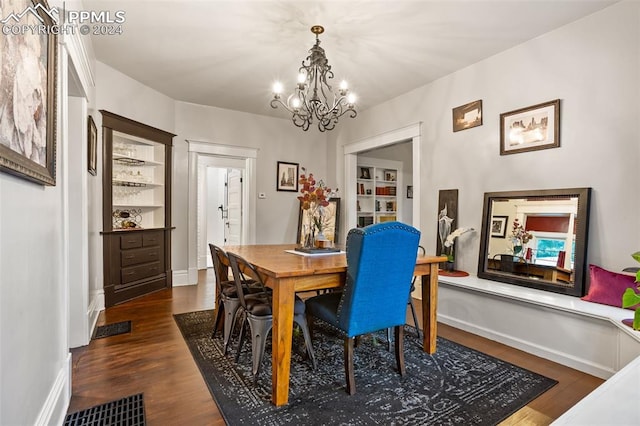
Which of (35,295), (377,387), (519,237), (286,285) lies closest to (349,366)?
(377,387)

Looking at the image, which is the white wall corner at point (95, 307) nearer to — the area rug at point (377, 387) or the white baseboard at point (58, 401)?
the area rug at point (377, 387)

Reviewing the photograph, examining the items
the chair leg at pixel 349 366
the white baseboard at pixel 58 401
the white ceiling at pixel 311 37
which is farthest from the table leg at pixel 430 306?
the white baseboard at pixel 58 401

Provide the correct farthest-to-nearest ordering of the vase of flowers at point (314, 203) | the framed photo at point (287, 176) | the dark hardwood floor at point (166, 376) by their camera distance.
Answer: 1. the framed photo at point (287, 176)
2. the vase of flowers at point (314, 203)
3. the dark hardwood floor at point (166, 376)

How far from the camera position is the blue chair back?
196 cm

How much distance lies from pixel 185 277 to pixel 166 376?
2901mm

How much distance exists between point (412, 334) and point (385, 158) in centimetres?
458

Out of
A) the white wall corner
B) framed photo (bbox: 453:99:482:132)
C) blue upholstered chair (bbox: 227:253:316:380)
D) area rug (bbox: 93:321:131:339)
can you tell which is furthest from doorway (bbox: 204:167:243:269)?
blue upholstered chair (bbox: 227:253:316:380)

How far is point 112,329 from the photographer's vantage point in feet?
10.2

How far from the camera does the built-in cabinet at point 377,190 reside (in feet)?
22.2

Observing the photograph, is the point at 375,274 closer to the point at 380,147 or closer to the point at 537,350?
the point at 537,350

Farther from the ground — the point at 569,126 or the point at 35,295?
the point at 569,126

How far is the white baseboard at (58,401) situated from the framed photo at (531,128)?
3839 millimetres

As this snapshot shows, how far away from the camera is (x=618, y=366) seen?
2.16m

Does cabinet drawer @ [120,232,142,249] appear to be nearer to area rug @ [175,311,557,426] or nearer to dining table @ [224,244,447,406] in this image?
area rug @ [175,311,557,426]
